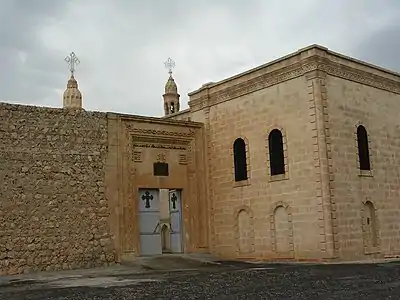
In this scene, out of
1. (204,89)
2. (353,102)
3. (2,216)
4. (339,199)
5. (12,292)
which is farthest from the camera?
(204,89)

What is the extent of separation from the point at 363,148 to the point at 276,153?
2.60 m

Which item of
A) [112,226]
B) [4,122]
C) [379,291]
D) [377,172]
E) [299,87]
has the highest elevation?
[299,87]

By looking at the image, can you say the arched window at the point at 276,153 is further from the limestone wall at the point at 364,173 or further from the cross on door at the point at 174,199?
the cross on door at the point at 174,199

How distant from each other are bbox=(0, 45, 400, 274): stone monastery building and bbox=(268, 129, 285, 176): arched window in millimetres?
41

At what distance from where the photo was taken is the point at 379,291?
25.2ft

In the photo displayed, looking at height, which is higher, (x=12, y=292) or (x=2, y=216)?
(x=2, y=216)

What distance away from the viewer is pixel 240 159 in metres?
17.4

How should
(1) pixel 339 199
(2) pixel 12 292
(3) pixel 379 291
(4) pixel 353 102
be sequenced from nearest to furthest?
1. (3) pixel 379 291
2. (2) pixel 12 292
3. (1) pixel 339 199
4. (4) pixel 353 102

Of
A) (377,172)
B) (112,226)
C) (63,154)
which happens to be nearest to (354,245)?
(377,172)

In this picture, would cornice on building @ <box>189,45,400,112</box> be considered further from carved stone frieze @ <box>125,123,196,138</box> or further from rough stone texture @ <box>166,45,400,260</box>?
carved stone frieze @ <box>125,123,196,138</box>

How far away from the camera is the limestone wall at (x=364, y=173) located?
15156 millimetres

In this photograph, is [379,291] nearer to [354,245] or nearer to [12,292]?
[12,292]

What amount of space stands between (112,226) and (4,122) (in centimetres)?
419

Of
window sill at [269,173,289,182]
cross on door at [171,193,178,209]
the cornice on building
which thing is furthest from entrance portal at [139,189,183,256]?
the cornice on building
